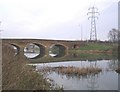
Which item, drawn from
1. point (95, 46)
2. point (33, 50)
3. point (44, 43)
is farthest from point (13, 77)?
point (33, 50)

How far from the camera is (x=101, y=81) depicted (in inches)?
759

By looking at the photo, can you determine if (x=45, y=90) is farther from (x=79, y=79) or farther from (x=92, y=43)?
(x=92, y=43)

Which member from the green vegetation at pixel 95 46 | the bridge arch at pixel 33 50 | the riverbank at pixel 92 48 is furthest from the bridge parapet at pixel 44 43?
the green vegetation at pixel 95 46

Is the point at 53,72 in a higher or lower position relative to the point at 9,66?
lower

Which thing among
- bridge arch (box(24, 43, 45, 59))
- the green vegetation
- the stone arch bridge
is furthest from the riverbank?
bridge arch (box(24, 43, 45, 59))

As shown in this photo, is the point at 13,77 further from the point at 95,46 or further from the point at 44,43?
the point at 95,46

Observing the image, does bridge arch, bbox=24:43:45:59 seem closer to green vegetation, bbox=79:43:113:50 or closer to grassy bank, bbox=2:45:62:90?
green vegetation, bbox=79:43:113:50

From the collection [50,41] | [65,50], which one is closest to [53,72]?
[50,41]

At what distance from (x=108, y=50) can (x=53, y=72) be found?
148 feet

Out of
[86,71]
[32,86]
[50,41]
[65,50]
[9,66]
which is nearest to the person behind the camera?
[9,66]

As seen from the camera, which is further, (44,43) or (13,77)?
(44,43)

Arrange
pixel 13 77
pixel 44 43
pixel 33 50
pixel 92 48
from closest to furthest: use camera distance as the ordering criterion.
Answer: pixel 13 77, pixel 44 43, pixel 92 48, pixel 33 50

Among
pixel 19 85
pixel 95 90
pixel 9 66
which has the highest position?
pixel 9 66

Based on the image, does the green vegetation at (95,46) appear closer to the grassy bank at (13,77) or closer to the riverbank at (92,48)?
the riverbank at (92,48)
